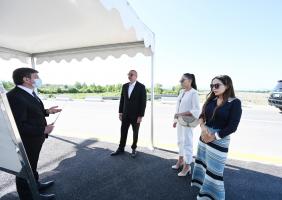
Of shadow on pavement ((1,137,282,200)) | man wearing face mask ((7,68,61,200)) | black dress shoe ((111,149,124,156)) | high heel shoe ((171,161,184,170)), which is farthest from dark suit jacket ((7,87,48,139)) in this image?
high heel shoe ((171,161,184,170))

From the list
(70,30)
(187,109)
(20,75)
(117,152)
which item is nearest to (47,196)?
(20,75)

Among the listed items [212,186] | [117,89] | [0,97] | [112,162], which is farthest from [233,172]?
[117,89]

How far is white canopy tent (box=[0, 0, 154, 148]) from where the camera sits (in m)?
3.09

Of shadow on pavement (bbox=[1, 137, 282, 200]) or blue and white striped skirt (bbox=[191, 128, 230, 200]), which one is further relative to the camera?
shadow on pavement (bbox=[1, 137, 282, 200])

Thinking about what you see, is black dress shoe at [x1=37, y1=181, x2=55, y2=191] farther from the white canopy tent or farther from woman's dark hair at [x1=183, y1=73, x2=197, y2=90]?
woman's dark hair at [x1=183, y1=73, x2=197, y2=90]

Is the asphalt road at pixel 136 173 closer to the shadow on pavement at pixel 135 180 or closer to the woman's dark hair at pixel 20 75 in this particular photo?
the shadow on pavement at pixel 135 180

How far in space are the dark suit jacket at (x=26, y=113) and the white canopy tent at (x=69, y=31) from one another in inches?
54.9

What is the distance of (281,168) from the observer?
3986mm

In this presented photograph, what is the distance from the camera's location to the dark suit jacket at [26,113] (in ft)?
8.43

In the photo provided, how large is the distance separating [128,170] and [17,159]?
95.9 inches

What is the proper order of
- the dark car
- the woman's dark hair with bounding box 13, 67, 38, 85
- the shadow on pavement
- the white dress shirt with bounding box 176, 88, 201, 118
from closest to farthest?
the woman's dark hair with bounding box 13, 67, 38, 85
the shadow on pavement
the white dress shirt with bounding box 176, 88, 201, 118
the dark car

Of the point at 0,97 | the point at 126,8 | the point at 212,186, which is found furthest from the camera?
the point at 126,8

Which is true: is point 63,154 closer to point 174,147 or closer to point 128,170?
point 128,170

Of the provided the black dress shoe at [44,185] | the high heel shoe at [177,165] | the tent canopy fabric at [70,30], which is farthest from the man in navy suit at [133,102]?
the black dress shoe at [44,185]
